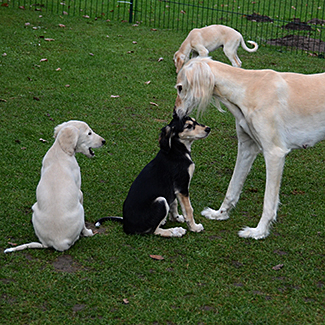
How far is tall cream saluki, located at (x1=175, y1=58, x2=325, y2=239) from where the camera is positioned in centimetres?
486

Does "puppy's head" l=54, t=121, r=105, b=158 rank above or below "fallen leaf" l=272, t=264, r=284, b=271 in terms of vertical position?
above

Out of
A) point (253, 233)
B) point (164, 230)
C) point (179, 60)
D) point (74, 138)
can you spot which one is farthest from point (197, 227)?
point (179, 60)

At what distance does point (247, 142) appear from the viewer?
539cm

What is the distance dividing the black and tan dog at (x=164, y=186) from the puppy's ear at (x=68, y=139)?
29.8 inches

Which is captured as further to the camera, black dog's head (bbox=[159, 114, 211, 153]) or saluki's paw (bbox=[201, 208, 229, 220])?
saluki's paw (bbox=[201, 208, 229, 220])

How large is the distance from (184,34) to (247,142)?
9193 millimetres

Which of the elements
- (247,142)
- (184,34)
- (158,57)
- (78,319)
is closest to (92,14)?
(184,34)

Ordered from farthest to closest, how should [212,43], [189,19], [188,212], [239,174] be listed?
[189,19] < [212,43] < [239,174] < [188,212]

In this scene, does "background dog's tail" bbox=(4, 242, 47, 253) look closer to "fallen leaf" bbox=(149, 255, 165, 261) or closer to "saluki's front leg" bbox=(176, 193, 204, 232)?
"fallen leaf" bbox=(149, 255, 165, 261)

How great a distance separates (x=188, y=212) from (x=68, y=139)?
4.79 ft

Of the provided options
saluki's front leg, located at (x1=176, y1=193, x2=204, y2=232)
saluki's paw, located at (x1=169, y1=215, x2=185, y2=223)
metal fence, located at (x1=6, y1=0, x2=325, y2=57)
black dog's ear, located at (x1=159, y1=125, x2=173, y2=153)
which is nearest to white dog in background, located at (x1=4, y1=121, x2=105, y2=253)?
black dog's ear, located at (x1=159, y1=125, x2=173, y2=153)

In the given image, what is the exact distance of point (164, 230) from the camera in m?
4.98

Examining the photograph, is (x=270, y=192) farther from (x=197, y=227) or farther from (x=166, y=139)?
(x=166, y=139)

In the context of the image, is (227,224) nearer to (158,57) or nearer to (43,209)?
(43,209)
